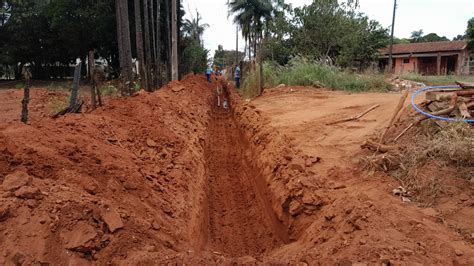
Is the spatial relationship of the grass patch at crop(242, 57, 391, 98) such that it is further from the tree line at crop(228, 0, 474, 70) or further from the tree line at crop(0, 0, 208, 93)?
the tree line at crop(0, 0, 208, 93)

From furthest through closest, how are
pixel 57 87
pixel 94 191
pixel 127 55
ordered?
1. pixel 57 87
2. pixel 127 55
3. pixel 94 191

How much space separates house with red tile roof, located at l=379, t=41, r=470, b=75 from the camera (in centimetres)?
3459

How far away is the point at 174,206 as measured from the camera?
16.6 ft

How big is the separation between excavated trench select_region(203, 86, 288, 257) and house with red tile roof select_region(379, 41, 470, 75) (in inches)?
1176

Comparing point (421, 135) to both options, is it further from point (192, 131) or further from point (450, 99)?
point (192, 131)

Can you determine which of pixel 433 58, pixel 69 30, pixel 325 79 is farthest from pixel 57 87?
pixel 433 58

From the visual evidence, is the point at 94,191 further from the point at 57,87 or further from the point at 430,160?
the point at 57,87

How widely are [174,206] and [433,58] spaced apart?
127ft

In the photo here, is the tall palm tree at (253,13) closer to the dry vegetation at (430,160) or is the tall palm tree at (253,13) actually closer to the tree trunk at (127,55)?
the tree trunk at (127,55)

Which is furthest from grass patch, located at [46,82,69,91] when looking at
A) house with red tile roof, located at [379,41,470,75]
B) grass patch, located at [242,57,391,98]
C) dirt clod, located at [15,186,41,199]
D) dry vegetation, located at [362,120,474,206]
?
house with red tile roof, located at [379,41,470,75]

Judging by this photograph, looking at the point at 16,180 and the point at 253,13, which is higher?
the point at 253,13

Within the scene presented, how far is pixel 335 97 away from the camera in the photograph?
12.2 meters

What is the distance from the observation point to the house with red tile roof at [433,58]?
113 feet

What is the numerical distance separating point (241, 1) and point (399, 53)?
1813 centimetres
